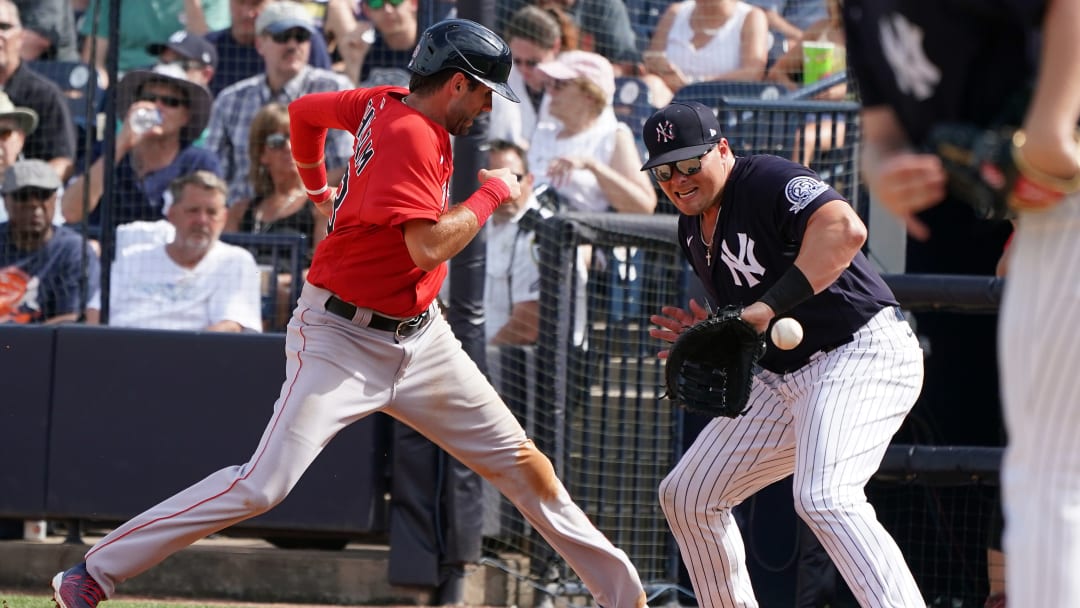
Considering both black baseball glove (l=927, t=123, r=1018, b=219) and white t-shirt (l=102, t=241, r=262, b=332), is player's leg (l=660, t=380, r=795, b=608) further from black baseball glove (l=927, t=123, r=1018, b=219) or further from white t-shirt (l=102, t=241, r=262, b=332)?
white t-shirt (l=102, t=241, r=262, b=332)

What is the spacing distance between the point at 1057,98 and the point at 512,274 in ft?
14.4

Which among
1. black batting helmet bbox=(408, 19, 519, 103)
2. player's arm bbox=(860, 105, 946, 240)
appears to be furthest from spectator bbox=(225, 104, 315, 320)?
player's arm bbox=(860, 105, 946, 240)

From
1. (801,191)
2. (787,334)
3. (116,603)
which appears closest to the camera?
(787,334)

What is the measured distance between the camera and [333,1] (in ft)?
26.7

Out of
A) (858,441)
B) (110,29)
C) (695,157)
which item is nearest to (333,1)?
(110,29)

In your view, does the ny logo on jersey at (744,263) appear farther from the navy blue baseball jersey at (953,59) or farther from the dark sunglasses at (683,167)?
the navy blue baseball jersey at (953,59)

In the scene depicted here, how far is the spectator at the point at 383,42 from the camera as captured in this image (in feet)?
24.3

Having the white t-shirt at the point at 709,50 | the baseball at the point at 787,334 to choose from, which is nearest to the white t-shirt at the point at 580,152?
the white t-shirt at the point at 709,50

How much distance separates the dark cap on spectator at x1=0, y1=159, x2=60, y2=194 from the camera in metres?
6.83

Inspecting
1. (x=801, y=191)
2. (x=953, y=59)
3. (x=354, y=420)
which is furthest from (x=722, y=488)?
(x=953, y=59)

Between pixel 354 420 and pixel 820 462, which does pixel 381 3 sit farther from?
pixel 820 462

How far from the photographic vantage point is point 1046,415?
2.22 m

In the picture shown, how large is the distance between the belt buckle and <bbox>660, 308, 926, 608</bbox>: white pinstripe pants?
3.18 feet

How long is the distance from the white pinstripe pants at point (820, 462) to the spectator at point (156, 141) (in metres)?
3.76
